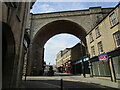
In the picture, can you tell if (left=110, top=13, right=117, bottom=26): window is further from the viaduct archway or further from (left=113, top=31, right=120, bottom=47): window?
the viaduct archway

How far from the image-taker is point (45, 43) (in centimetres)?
2975

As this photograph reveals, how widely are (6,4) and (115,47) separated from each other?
455 inches

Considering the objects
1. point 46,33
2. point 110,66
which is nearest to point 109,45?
point 110,66

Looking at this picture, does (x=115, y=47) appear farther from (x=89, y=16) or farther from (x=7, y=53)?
(x=89, y=16)

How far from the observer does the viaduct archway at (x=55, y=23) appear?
922 inches

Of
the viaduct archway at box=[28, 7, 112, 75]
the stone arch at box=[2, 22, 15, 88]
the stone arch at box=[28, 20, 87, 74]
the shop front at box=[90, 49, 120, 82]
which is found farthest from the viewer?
the stone arch at box=[28, 20, 87, 74]

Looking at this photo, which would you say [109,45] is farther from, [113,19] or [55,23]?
[55,23]

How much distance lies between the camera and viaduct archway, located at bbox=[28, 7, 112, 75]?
76.8 feet

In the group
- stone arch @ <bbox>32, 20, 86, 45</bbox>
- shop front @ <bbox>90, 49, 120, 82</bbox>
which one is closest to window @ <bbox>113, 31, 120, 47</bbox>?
shop front @ <bbox>90, 49, 120, 82</bbox>

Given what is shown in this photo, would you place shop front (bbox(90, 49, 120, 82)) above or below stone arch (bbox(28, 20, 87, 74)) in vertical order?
below

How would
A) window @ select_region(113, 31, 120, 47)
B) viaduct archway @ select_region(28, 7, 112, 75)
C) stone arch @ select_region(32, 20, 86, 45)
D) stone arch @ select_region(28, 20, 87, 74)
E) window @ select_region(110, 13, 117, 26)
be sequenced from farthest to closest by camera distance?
stone arch @ select_region(32, 20, 86, 45)
stone arch @ select_region(28, 20, 87, 74)
viaduct archway @ select_region(28, 7, 112, 75)
window @ select_region(110, 13, 117, 26)
window @ select_region(113, 31, 120, 47)

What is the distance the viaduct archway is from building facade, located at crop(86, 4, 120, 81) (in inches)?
333

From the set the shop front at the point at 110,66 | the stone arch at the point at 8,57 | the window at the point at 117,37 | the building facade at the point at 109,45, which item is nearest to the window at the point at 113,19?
the building facade at the point at 109,45

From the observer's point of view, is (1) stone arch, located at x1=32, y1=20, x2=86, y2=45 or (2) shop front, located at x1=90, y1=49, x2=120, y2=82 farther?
(1) stone arch, located at x1=32, y1=20, x2=86, y2=45
